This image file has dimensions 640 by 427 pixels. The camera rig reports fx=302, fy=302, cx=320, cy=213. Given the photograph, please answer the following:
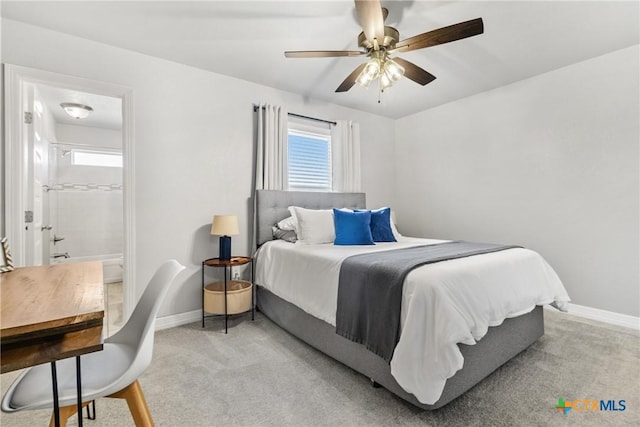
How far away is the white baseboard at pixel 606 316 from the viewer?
2816mm

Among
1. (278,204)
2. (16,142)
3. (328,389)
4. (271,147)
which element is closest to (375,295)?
(328,389)

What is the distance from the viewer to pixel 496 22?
2.40m

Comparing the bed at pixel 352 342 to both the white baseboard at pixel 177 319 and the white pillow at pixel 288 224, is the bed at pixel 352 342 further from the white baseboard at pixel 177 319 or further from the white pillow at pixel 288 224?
the white baseboard at pixel 177 319

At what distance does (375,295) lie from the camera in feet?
5.95

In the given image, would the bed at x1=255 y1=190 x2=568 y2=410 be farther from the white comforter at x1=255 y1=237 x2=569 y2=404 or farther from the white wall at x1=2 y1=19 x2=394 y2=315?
the white wall at x1=2 y1=19 x2=394 y2=315

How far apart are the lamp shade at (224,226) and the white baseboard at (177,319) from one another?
879mm

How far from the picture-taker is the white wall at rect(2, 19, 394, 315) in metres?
2.54

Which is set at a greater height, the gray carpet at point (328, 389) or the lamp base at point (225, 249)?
the lamp base at point (225, 249)

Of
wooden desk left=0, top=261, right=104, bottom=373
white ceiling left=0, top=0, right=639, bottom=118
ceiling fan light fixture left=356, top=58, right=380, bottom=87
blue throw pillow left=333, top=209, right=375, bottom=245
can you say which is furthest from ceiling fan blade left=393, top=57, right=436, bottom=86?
wooden desk left=0, top=261, right=104, bottom=373

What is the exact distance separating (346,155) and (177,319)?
2832mm

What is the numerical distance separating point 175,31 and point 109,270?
3.93 m

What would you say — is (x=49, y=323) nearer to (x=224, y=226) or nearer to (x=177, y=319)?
(x=224, y=226)

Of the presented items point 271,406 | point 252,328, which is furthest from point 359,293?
point 252,328

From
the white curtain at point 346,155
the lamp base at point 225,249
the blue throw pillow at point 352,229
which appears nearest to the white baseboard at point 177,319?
the lamp base at point 225,249
